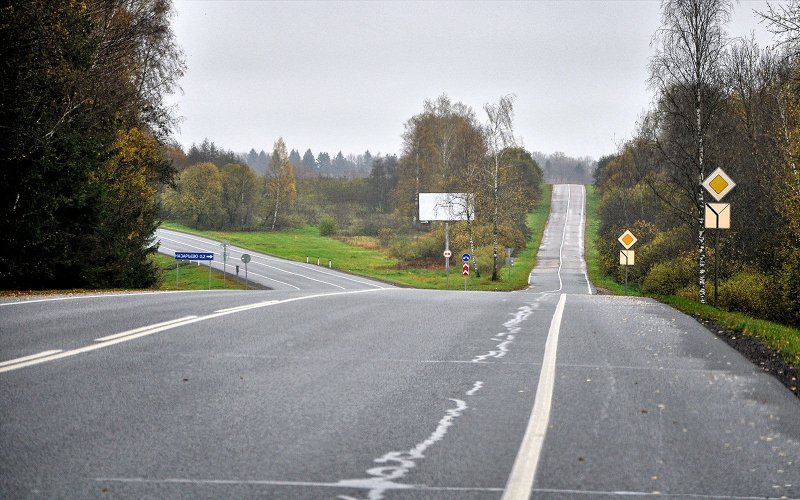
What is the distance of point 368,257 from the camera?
278 feet

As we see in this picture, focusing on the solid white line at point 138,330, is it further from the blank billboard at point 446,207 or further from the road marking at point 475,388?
the blank billboard at point 446,207

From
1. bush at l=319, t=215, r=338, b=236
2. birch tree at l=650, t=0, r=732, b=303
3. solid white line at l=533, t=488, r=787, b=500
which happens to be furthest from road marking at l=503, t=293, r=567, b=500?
bush at l=319, t=215, r=338, b=236

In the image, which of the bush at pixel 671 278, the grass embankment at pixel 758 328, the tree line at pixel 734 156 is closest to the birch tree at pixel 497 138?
the tree line at pixel 734 156

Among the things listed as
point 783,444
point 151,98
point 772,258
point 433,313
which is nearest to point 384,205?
point 151,98

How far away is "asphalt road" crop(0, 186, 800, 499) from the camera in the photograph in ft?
14.7

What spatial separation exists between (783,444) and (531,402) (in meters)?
1.77

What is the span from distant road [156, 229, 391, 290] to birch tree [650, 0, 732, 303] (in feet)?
91.8

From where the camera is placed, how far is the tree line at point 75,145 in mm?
19531

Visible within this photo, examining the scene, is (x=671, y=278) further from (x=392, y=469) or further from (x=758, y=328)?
(x=392, y=469)

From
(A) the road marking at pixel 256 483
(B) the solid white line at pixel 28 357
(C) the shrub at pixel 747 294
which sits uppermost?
(B) the solid white line at pixel 28 357

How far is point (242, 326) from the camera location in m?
10.5

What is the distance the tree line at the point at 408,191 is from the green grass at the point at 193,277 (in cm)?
697

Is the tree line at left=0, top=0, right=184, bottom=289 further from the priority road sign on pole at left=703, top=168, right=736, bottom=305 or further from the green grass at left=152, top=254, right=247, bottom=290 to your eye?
the green grass at left=152, top=254, right=247, bottom=290

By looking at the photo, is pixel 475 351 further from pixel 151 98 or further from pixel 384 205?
pixel 384 205
